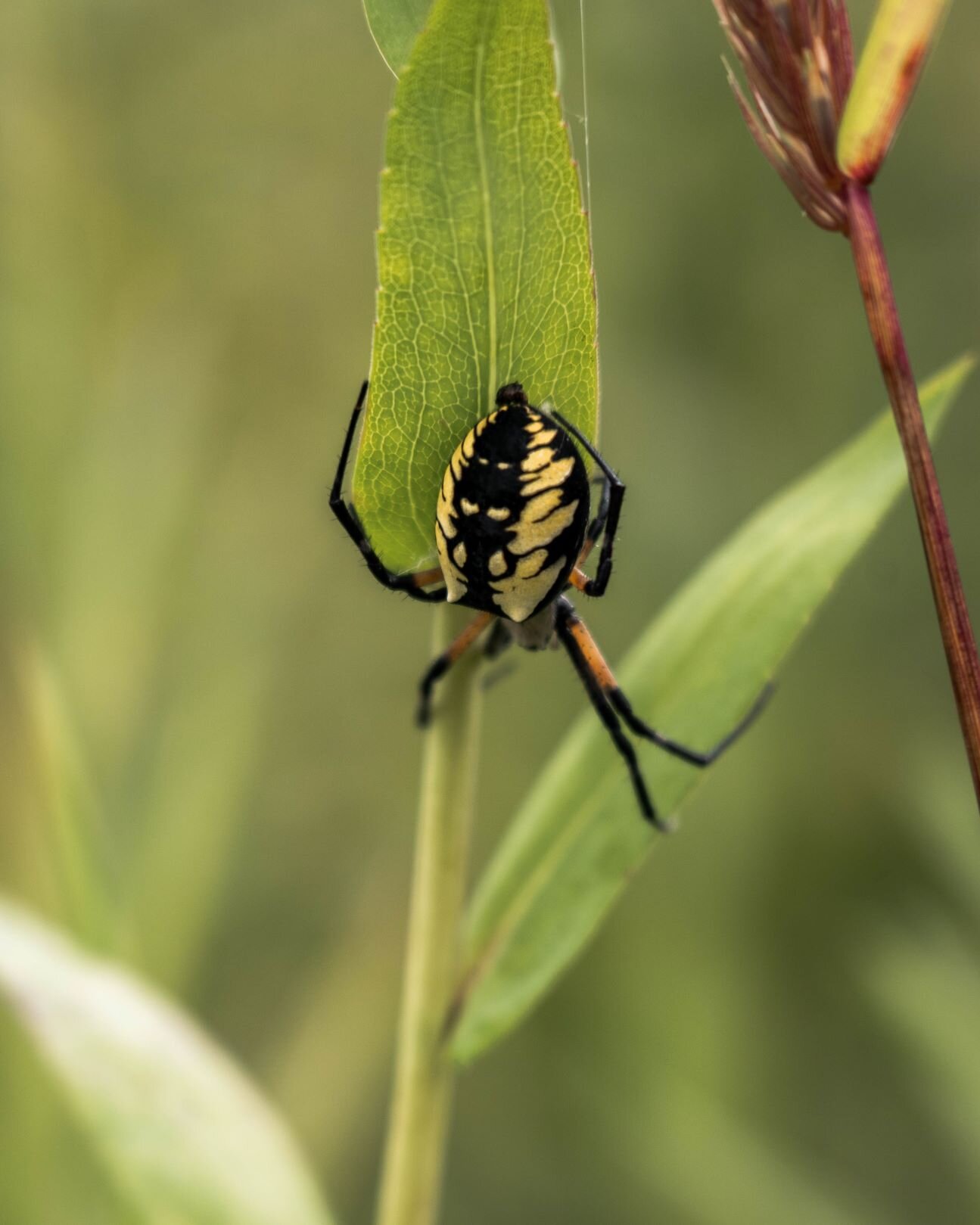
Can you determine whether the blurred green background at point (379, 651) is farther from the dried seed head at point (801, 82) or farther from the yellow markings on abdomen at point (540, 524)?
the dried seed head at point (801, 82)

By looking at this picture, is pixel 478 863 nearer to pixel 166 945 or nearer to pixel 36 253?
pixel 166 945

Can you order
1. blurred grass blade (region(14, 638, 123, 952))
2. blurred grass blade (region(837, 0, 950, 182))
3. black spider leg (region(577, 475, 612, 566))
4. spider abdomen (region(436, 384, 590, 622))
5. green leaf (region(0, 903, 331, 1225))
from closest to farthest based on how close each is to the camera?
blurred grass blade (region(837, 0, 950, 182))
spider abdomen (region(436, 384, 590, 622))
green leaf (region(0, 903, 331, 1225))
black spider leg (region(577, 475, 612, 566))
blurred grass blade (region(14, 638, 123, 952))

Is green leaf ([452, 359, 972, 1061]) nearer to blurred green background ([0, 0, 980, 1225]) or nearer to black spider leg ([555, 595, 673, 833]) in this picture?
black spider leg ([555, 595, 673, 833])

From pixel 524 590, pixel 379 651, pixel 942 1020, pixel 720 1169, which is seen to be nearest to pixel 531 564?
pixel 524 590

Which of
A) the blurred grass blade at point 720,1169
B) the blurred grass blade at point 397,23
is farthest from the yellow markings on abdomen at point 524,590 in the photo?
the blurred grass blade at point 720,1169

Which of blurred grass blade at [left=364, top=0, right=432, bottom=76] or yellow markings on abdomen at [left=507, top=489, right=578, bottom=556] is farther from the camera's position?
yellow markings on abdomen at [left=507, top=489, right=578, bottom=556]

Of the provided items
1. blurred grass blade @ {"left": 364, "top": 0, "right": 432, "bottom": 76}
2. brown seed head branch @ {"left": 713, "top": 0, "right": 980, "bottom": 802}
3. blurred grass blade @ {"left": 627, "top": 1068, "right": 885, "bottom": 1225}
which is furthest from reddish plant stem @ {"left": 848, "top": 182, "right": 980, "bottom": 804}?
blurred grass blade @ {"left": 627, "top": 1068, "right": 885, "bottom": 1225}

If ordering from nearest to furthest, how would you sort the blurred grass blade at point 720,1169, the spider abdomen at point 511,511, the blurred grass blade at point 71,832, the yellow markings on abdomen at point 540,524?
the spider abdomen at point 511,511
the yellow markings on abdomen at point 540,524
the blurred grass blade at point 71,832
the blurred grass blade at point 720,1169
